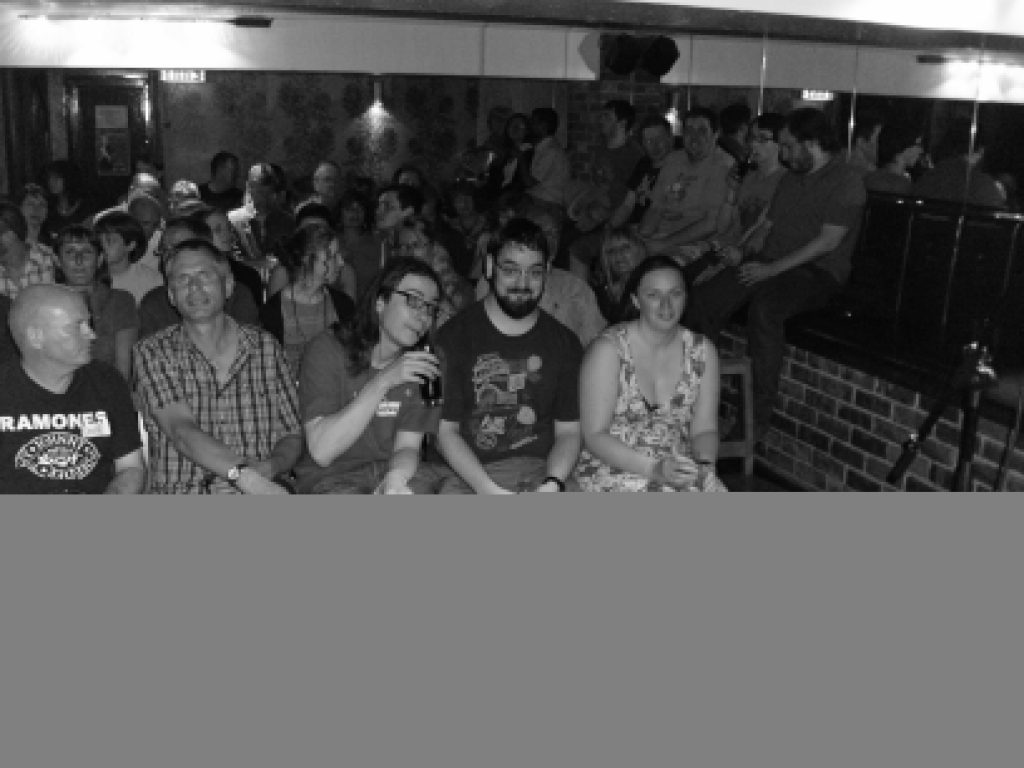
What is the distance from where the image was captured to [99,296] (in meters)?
4.45

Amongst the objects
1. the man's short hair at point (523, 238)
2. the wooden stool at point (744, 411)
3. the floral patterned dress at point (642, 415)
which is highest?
the man's short hair at point (523, 238)

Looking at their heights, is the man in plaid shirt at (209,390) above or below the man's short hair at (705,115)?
below

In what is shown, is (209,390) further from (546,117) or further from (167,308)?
(546,117)

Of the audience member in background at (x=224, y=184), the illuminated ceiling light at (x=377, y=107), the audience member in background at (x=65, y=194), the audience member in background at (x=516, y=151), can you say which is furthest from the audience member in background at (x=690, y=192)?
the audience member in background at (x=65, y=194)

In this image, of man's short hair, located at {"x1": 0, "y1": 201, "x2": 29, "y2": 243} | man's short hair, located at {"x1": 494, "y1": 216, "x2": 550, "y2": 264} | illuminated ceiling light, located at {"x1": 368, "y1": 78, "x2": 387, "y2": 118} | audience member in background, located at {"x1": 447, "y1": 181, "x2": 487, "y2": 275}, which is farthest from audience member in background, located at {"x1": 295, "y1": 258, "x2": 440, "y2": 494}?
illuminated ceiling light, located at {"x1": 368, "y1": 78, "x2": 387, "y2": 118}

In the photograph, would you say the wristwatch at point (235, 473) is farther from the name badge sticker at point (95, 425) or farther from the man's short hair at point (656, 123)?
the man's short hair at point (656, 123)

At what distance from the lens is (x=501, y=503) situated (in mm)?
734

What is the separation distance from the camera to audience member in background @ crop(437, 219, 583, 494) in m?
3.21

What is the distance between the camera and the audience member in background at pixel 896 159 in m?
5.12

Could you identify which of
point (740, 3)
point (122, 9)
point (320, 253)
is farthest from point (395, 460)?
point (122, 9)

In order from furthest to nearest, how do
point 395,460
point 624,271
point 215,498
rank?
1. point 624,271
2. point 395,460
3. point 215,498

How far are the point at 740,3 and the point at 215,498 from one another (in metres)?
0.90

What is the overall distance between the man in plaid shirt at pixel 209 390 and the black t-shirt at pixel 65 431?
20 centimetres

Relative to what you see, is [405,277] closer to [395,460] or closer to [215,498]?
[395,460]
